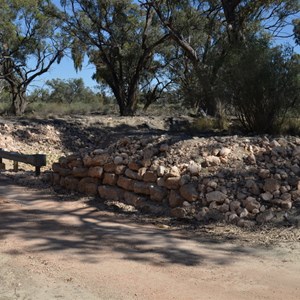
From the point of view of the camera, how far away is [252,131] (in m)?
10.5

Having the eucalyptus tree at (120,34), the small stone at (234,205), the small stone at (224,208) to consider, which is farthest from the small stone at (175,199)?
the eucalyptus tree at (120,34)

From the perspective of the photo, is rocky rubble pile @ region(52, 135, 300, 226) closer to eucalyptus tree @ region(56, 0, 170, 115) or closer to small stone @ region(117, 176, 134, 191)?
small stone @ region(117, 176, 134, 191)

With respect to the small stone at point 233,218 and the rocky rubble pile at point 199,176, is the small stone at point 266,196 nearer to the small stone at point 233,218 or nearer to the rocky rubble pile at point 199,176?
the rocky rubble pile at point 199,176

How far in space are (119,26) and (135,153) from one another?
798 inches

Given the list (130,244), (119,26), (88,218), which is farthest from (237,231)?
(119,26)

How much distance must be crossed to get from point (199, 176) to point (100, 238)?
6.91 feet

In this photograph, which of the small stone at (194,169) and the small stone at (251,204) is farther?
the small stone at (194,169)

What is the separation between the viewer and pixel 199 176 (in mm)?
7043

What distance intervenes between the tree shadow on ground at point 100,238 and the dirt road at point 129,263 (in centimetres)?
1

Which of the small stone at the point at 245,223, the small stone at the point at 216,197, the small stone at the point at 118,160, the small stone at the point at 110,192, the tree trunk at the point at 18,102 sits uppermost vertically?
the tree trunk at the point at 18,102

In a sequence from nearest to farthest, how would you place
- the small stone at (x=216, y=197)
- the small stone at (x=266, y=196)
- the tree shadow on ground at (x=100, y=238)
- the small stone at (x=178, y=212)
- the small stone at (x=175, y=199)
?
the tree shadow on ground at (x=100, y=238) → the small stone at (x=266, y=196) → the small stone at (x=216, y=197) → the small stone at (x=178, y=212) → the small stone at (x=175, y=199)

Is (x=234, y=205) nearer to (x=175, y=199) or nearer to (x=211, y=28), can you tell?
(x=175, y=199)

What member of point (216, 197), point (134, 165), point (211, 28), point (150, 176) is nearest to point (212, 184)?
point (216, 197)

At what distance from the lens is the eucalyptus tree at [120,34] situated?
83.9 ft
